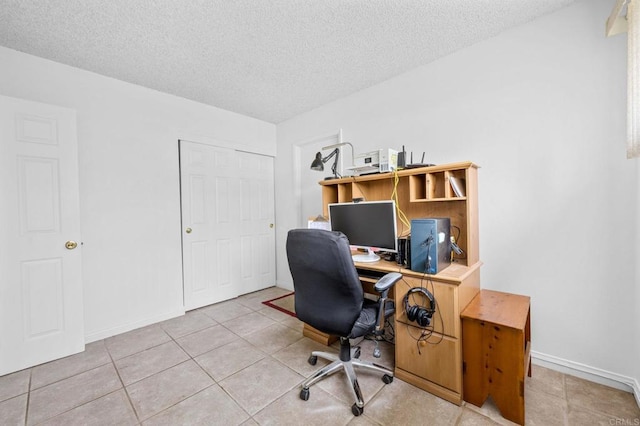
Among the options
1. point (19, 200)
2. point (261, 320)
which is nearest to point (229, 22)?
point (19, 200)

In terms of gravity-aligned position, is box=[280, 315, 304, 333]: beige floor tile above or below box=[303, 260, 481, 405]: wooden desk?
below

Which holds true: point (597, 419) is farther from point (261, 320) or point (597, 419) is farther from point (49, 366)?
point (49, 366)

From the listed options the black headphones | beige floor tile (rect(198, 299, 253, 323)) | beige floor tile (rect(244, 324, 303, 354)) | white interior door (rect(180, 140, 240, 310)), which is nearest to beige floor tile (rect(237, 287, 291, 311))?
beige floor tile (rect(198, 299, 253, 323))

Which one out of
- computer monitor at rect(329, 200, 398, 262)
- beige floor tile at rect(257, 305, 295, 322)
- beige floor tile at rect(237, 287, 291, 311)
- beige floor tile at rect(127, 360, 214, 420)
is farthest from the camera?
beige floor tile at rect(237, 287, 291, 311)

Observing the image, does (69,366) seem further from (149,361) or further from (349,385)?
(349,385)

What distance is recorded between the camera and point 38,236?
2104 millimetres

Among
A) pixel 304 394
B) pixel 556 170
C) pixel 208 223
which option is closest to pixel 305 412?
pixel 304 394

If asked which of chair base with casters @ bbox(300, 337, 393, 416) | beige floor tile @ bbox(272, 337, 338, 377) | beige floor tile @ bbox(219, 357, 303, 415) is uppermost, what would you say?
chair base with casters @ bbox(300, 337, 393, 416)

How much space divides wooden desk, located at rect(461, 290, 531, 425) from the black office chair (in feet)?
1.60

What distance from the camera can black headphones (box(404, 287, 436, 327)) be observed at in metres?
1.61

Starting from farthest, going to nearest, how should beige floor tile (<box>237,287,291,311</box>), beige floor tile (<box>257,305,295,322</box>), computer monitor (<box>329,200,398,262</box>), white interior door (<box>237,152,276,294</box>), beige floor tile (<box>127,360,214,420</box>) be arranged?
white interior door (<box>237,152,276,294</box>), beige floor tile (<box>237,287,291,311</box>), beige floor tile (<box>257,305,295,322</box>), computer monitor (<box>329,200,398,262</box>), beige floor tile (<box>127,360,214,420</box>)

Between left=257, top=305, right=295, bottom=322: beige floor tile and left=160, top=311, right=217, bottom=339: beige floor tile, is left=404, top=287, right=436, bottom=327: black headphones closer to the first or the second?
left=257, top=305, right=295, bottom=322: beige floor tile

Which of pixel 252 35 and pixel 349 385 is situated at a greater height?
pixel 252 35

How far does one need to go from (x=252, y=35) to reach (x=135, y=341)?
2890 mm
